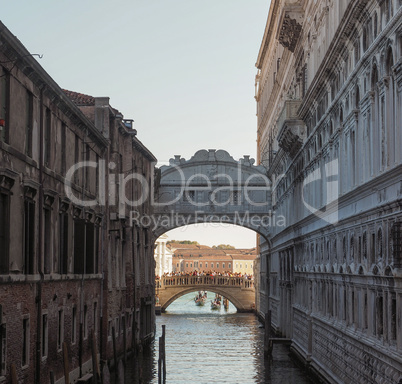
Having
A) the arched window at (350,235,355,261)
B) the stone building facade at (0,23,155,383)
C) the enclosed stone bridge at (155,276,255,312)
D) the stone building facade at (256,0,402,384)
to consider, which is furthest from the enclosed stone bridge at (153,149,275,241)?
the arched window at (350,235,355,261)

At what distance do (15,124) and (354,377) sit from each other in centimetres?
797

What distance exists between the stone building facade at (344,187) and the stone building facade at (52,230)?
5.59 meters

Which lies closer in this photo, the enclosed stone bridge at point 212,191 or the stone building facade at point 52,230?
the stone building facade at point 52,230

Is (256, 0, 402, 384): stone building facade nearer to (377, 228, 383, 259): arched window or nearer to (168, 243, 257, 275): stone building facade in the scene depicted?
(377, 228, 383, 259): arched window

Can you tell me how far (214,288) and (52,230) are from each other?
44990 mm

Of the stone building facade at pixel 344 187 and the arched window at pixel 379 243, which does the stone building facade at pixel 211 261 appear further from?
the arched window at pixel 379 243

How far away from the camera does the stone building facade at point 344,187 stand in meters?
14.1

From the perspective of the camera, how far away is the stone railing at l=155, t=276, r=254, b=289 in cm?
6269

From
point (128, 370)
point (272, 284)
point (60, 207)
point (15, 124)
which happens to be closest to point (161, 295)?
point (272, 284)

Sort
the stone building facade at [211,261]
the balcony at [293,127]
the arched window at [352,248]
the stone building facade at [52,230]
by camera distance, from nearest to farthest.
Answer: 1. the stone building facade at [52,230]
2. the arched window at [352,248]
3. the balcony at [293,127]
4. the stone building facade at [211,261]

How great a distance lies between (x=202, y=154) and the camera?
44.0 meters

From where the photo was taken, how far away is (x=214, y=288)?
206 ft

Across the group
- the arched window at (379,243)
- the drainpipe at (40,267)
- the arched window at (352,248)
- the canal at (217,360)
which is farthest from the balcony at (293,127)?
the arched window at (379,243)

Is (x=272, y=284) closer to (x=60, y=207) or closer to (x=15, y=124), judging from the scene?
(x=60, y=207)
